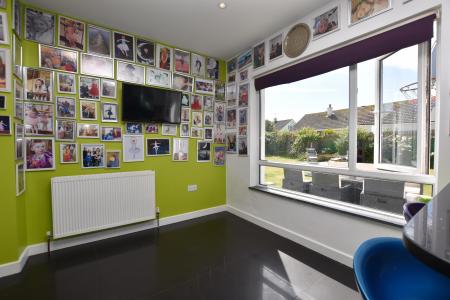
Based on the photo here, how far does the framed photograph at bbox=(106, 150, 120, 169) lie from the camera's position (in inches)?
116

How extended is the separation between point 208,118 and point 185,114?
0.43m

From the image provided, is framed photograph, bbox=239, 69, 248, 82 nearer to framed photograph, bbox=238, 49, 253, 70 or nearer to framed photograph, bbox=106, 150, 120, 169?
framed photograph, bbox=238, 49, 253, 70

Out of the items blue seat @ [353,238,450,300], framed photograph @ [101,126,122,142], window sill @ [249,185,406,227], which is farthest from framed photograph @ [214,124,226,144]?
blue seat @ [353,238,450,300]

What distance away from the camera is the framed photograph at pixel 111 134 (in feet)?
9.52

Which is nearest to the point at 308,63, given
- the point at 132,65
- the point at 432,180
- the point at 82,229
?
the point at 432,180

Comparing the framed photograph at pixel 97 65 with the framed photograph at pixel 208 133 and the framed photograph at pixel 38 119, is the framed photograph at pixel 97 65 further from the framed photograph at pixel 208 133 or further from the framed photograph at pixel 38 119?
the framed photograph at pixel 208 133

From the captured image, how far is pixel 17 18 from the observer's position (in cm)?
228

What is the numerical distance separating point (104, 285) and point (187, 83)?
2820 millimetres

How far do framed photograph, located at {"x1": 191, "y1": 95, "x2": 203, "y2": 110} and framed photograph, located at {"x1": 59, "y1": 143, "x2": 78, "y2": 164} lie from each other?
68.4 inches

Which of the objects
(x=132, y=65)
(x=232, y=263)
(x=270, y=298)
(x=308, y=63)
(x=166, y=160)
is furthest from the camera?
(x=166, y=160)

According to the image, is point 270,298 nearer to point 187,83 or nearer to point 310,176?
point 310,176

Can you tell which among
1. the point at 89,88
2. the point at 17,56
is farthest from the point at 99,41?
the point at 17,56

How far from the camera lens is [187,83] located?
3561 mm

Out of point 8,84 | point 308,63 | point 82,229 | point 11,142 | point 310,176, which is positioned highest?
point 308,63
